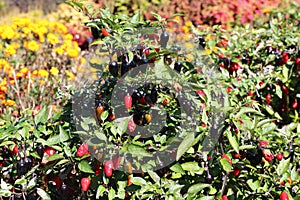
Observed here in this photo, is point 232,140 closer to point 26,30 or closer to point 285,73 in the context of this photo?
point 285,73

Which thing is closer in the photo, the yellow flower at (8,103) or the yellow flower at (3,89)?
the yellow flower at (8,103)

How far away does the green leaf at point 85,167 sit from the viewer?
174 centimetres

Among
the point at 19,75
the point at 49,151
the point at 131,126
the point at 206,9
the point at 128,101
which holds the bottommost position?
the point at 206,9

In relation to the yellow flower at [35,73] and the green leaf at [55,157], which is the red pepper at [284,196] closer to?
the green leaf at [55,157]

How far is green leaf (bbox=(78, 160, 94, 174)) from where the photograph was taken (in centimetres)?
174

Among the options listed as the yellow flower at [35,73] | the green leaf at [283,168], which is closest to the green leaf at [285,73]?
the green leaf at [283,168]

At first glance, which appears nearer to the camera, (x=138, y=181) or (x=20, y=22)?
(x=138, y=181)

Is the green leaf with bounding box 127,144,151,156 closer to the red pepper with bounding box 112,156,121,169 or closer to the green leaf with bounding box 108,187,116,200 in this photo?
the red pepper with bounding box 112,156,121,169

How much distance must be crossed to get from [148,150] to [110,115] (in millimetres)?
235

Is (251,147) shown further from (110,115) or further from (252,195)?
(110,115)

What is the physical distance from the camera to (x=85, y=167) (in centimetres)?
174

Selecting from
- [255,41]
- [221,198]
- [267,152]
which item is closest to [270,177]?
[267,152]

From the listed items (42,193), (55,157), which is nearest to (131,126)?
(55,157)

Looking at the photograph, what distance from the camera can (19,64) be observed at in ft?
14.2
